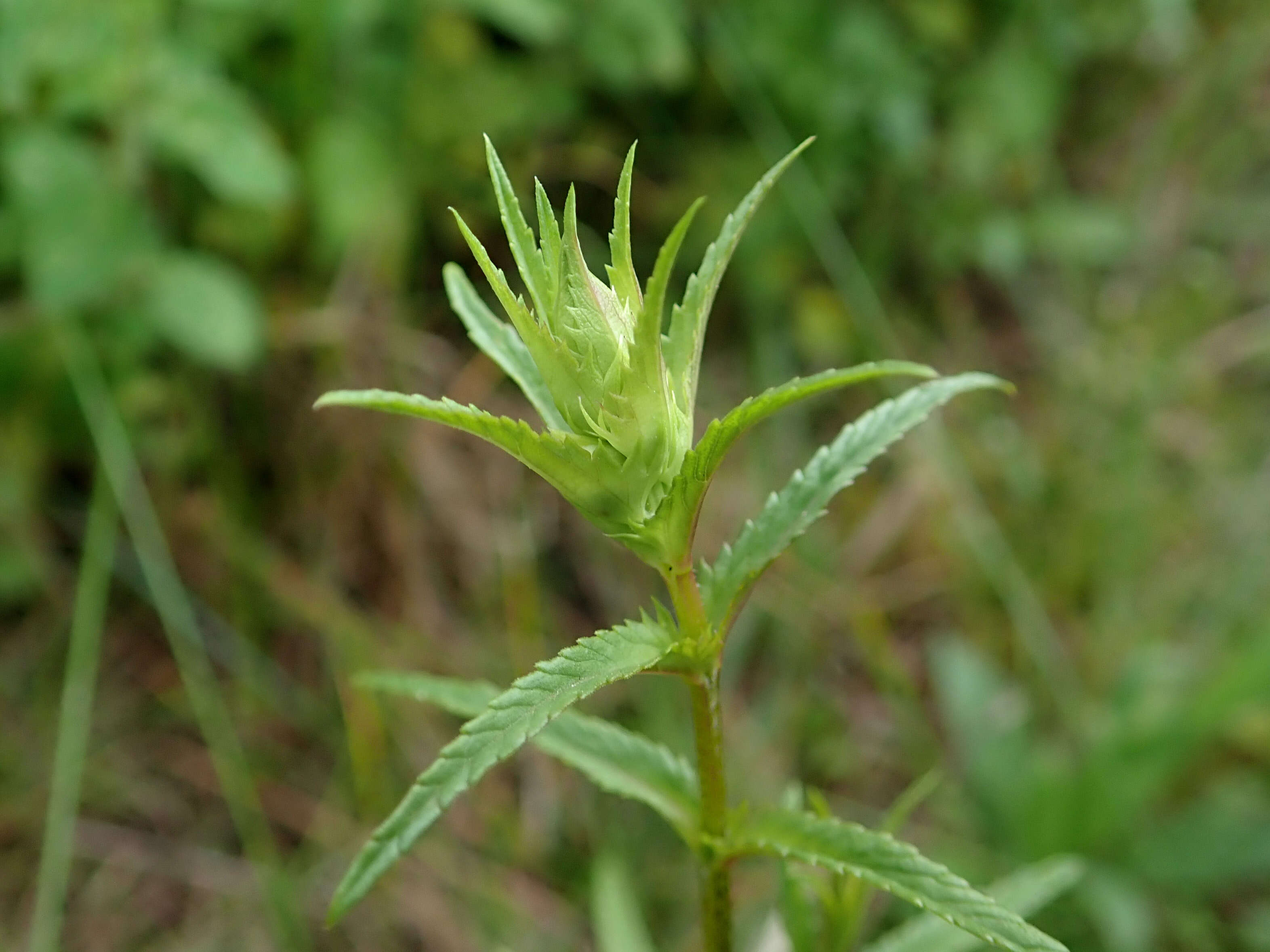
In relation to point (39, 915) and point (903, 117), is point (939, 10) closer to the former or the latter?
point (903, 117)

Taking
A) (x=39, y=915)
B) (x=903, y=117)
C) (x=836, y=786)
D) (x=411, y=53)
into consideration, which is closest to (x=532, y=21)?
(x=411, y=53)

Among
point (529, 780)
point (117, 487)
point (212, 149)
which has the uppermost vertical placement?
point (212, 149)

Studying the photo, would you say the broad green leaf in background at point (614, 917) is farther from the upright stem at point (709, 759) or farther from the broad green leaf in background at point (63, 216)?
the broad green leaf in background at point (63, 216)

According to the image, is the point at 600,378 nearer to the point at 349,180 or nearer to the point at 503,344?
the point at 503,344

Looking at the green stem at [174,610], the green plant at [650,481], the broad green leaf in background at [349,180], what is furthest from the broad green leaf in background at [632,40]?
the green plant at [650,481]

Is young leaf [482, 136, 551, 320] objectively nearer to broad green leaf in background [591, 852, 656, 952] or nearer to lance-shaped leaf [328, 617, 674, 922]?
lance-shaped leaf [328, 617, 674, 922]

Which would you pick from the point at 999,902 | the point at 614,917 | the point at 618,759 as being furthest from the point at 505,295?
the point at 614,917
